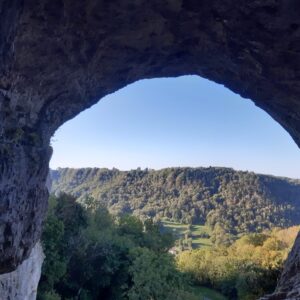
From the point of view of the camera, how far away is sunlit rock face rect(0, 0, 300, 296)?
9.31 metres

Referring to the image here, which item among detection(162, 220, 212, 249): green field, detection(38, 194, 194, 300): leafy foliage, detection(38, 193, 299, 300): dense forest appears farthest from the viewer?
detection(162, 220, 212, 249): green field

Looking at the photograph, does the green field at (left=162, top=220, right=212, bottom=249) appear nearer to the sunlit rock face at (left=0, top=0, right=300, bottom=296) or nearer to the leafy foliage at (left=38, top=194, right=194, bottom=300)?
the leafy foliage at (left=38, top=194, right=194, bottom=300)

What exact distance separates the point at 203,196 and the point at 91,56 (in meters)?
122

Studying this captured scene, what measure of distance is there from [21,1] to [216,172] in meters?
135

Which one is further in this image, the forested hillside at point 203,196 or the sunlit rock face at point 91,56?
the forested hillside at point 203,196

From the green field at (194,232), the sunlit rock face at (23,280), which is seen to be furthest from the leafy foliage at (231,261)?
the green field at (194,232)

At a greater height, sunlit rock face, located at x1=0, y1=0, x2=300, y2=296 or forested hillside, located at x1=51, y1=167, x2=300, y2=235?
sunlit rock face, located at x1=0, y1=0, x2=300, y2=296

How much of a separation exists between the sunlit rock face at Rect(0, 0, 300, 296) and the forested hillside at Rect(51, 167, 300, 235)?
348 feet

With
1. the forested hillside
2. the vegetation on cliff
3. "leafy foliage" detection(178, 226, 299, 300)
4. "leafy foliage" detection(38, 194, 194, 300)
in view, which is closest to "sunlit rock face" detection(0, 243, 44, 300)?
"leafy foliage" detection(38, 194, 194, 300)

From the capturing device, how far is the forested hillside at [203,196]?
118812mm

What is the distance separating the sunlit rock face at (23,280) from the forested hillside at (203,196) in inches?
3866

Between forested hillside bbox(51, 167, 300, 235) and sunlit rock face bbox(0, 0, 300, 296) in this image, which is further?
forested hillside bbox(51, 167, 300, 235)

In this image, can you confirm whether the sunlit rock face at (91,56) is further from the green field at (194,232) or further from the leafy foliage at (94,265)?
the green field at (194,232)

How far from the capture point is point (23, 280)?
1673 centimetres
